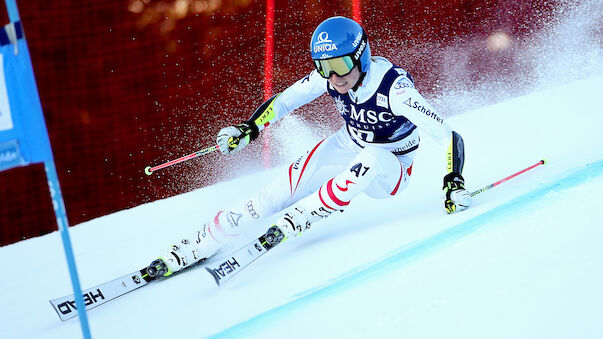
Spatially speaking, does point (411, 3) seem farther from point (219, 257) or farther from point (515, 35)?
point (219, 257)

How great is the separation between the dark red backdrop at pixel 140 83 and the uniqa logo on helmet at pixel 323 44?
61.5 inches

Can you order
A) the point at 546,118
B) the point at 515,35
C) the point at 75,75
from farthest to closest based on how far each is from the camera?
the point at 515,35 < the point at 546,118 < the point at 75,75

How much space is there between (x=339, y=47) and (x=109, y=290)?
1.36 m

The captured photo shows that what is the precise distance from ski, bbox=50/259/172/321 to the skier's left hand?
1.21 m

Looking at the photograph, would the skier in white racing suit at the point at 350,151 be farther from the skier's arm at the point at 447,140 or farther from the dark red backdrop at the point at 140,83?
the dark red backdrop at the point at 140,83

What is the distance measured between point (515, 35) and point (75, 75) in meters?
3.23

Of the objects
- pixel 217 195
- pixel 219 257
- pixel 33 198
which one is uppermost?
pixel 33 198

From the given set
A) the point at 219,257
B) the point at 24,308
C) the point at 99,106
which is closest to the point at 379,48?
the point at 99,106

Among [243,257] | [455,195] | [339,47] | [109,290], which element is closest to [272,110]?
[339,47]

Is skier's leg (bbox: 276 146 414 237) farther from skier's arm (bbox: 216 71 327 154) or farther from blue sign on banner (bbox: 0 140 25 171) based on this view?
blue sign on banner (bbox: 0 140 25 171)

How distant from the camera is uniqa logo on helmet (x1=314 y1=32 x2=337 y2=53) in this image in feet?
8.07

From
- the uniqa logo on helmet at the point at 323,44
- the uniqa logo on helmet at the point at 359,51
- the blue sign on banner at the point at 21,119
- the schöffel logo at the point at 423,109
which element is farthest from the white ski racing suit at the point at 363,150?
the blue sign on banner at the point at 21,119

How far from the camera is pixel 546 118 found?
12.7 ft

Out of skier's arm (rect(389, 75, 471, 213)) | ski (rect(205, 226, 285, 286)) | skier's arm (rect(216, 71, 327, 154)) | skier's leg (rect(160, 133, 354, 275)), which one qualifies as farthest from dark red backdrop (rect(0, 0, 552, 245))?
skier's arm (rect(389, 75, 471, 213))
